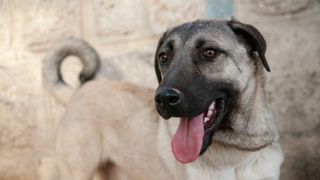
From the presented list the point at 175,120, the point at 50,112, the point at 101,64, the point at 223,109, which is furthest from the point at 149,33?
the point at 223,109

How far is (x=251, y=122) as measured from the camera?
315 cm

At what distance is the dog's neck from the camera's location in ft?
A: 10.2

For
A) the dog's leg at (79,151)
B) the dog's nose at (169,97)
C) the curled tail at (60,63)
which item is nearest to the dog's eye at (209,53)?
the dog's nose at (169,97)

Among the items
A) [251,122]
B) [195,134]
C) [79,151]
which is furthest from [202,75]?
[79,151]

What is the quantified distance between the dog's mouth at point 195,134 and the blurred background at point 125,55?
1321 mm

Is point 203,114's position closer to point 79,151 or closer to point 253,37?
point 253,37

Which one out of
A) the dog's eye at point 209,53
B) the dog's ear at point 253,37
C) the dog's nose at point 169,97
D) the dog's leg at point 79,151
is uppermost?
the dog's ear at point 253,37

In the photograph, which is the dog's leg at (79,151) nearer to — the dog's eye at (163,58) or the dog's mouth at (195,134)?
the dog's eye at (163,58)

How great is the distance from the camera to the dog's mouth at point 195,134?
2.88 m

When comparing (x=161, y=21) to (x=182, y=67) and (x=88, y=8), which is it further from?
(x=182, y=67)

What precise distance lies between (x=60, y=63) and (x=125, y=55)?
46 cm

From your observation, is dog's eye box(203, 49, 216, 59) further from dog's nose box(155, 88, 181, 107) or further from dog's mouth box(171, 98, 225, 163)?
dog's nose box(155, 88, 181, 107)

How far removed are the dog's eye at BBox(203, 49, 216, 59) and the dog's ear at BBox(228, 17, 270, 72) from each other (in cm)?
20

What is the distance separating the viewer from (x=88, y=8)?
4637 mm
